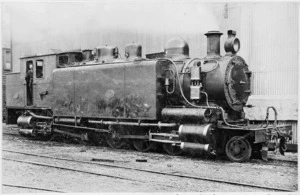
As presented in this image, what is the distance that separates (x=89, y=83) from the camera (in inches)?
399

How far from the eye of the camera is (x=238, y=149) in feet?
26.7

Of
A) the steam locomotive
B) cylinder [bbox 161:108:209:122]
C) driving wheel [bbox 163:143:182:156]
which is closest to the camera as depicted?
cylinder [bbox 161:108:209:122]

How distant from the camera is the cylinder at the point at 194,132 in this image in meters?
7.83

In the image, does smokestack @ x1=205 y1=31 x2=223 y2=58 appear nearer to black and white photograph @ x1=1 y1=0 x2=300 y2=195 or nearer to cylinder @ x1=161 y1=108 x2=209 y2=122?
black and white photograph @ x1=1 y1=0 x2=300 y2=195

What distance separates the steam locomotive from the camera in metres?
8.17

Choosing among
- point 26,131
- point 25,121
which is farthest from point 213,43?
point 26,131

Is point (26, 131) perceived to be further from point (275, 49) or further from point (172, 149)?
point (275, 49)

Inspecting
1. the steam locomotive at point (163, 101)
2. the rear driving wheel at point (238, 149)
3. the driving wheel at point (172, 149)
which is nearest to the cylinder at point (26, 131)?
→ the steam locomotive at point (163, 101)

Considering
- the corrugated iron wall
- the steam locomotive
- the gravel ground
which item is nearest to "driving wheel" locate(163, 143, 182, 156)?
the steam locomotive

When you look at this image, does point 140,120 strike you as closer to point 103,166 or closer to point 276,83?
point 103,166

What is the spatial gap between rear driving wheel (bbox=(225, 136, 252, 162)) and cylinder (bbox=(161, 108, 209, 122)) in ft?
2.54

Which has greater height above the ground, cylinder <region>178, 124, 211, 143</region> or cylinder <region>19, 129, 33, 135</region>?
cylinder <region>178, 124, 211, 143</region>

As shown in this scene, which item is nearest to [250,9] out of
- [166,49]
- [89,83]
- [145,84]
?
[166,49]

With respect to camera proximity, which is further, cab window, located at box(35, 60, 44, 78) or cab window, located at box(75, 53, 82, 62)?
cab window, located at box(35, 60, 44, 78)
